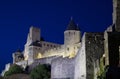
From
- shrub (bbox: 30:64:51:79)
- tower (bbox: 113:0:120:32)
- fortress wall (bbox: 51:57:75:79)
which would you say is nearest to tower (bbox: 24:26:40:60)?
shrub (bbox: 30:64:51:79)

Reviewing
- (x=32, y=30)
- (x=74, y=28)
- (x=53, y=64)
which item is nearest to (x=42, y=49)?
(x=32, y=30)

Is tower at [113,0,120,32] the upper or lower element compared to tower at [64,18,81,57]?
lower

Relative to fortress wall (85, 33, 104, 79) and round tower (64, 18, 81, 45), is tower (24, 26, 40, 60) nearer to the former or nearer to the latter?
round tower (64, 18, 81, 45)

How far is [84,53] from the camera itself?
2277 centimetres

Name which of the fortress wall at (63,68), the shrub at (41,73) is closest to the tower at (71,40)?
the shrub at (41,73)

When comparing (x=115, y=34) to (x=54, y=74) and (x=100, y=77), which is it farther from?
(x=54, y=74)

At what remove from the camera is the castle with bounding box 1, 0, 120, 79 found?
1819 centimetres

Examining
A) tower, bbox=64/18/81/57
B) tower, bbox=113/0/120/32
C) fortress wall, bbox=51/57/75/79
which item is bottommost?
fortress wall, bbox=51/57/75/79

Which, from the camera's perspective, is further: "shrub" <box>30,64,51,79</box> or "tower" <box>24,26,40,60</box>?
"tower" <box>24,26,40,60</box>

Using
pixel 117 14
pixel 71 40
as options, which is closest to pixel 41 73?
pixel 71 40

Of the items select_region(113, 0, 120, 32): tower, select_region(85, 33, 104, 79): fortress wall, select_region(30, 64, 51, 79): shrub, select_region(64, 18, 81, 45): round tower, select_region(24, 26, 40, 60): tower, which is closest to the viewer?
select_region(85, 33, 104, 79): fortress wall

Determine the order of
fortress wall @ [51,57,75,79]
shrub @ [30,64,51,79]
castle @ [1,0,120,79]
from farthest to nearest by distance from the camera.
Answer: shrub @ [30,64,51,79] < fortress wall @ [51,57,75,79] < castle @ [1,0,120,79]

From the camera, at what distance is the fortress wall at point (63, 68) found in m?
34.0

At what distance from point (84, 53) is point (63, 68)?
13.0m
